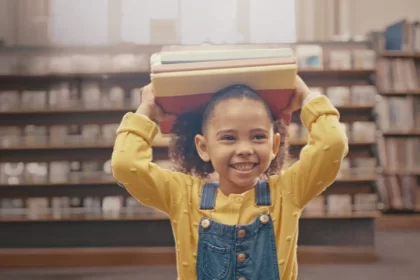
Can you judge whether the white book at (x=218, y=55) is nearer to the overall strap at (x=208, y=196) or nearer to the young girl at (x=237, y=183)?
the young girl at (x=237, y=183)

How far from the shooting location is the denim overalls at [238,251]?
1056mm

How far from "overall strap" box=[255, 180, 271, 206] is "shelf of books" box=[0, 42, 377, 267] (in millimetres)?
2737

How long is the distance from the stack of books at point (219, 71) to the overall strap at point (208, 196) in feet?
0.67

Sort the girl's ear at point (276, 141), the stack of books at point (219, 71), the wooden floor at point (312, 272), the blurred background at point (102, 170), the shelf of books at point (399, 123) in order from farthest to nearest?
the shelf of books at point (399, 123) < the blurred background at point (102, 170) < the wooden floor at point (312, 272) < the girl's ear at point (276, 141) < the stack of books at point (219, 71)

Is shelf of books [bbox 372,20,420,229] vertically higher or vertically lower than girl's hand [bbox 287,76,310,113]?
lower

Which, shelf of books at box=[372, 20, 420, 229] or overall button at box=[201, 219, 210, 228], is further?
shelf of books at box=[372, 20, 420, 229]

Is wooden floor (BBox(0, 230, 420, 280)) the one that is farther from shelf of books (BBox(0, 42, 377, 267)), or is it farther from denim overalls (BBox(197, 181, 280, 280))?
denim overalls (BBox(197, 181, 280, 280))

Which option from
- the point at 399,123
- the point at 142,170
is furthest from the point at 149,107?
the point at 399,123

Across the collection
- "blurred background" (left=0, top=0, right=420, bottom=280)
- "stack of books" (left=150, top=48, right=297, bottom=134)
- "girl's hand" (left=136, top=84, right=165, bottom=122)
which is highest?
"stack of books" (left=150, top=48, right=297, bottom=134)

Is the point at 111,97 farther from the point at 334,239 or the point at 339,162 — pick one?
the point at 339,162

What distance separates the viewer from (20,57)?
4.02 m

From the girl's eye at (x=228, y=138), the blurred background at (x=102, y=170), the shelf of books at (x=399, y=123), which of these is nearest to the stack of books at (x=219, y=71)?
the girl's eye at (x=228, y=138)

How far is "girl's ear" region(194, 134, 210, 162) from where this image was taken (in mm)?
1136

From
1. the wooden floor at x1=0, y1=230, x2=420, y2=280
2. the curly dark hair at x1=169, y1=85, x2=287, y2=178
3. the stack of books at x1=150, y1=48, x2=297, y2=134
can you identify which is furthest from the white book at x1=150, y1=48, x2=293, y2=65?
the wooden floor at x1=0, y1=230, x2=420, y2=280
